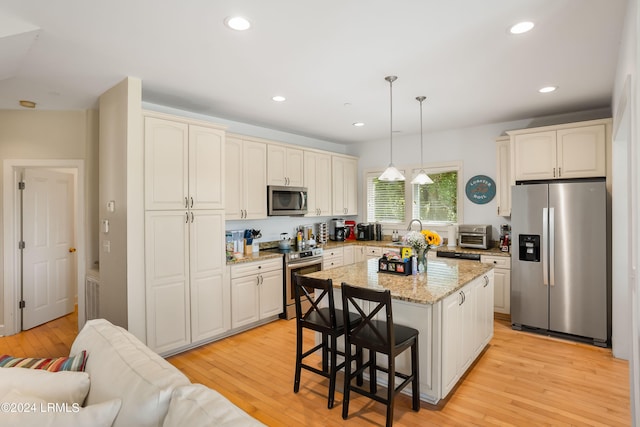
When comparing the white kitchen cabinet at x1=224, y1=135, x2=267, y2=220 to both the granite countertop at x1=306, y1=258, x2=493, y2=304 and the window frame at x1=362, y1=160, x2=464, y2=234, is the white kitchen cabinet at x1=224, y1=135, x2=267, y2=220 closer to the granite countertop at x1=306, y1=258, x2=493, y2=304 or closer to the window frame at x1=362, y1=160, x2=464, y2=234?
the granite countertop at x1=306, y1=258, x2=493, y2=304

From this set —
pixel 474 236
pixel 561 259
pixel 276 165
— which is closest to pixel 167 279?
pixel 276 165

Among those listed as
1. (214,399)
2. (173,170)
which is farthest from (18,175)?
(214,399)

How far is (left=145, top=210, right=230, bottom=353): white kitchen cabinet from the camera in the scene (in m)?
3.28

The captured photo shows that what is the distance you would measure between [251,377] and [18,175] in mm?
3719

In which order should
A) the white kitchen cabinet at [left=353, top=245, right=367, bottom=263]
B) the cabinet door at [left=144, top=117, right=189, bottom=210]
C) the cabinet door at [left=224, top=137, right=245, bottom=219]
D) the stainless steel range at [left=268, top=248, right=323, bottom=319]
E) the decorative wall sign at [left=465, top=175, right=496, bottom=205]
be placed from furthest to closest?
the white kitchen cabinet at [left=353, top=245, right=367, bottom=263]
the decorative wall sign at [left=465, top=175, right=496, bottom=205]
the stainless steel range at [left=268, top=248, right=323, bottom=319]
the cabinet door at [left=224, top=137, right=245, bottom=219]
the cabinet door at [left=144, top=117, right=189, bottom=210]

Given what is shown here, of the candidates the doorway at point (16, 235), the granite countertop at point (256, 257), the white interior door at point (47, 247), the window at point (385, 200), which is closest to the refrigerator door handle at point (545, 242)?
the window at point (385, 200)

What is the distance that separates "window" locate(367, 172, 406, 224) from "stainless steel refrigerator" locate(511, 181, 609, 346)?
6.83 feet

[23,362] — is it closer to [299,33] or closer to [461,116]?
[299,33]

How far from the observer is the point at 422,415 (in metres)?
2.43

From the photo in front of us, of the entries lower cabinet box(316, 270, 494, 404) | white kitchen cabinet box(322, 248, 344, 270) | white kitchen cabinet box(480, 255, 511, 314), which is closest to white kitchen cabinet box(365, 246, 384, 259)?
white kitchen cabinet box(322, 248, 344, 270)

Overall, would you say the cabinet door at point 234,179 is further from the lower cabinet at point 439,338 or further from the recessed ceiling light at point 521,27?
the recessed ceiling light at point 521,27

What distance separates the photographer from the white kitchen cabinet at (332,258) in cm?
510

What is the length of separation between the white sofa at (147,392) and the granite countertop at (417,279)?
60.1 inches

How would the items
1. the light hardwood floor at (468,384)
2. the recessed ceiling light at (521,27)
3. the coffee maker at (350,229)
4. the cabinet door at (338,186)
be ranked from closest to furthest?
the recessed ceiling light at (521,27), the light hardwood floor at (468,384), the cabinet door at (338,186), the coffee maker at (350,229)
